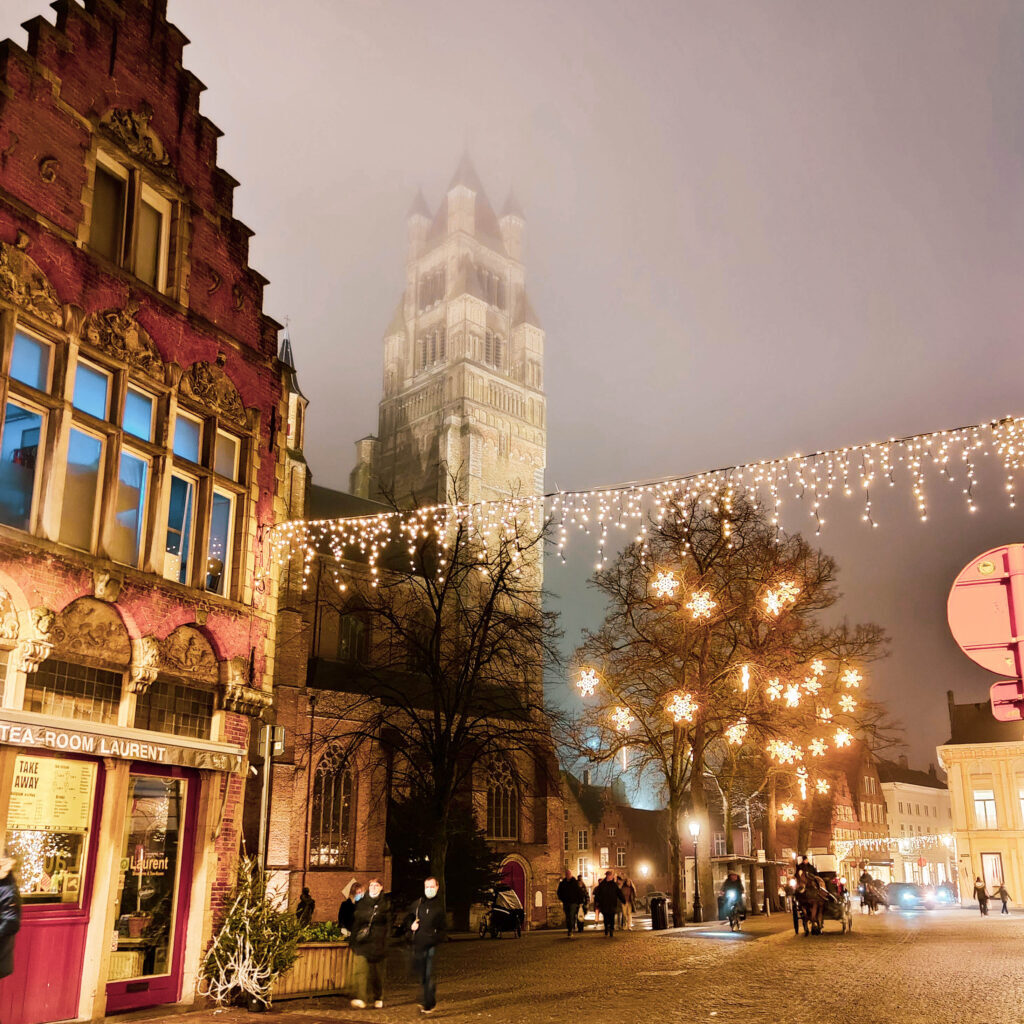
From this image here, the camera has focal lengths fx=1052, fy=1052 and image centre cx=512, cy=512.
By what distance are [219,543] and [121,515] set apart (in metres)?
2.00

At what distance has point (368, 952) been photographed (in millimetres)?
13453

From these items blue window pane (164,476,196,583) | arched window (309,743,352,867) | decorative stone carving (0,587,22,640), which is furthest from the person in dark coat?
arched window (309,743,352,867)

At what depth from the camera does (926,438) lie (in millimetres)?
13695

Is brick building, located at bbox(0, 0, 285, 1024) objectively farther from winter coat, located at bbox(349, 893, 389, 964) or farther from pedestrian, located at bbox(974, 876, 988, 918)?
pedestrian, located at bbox(974, 876, 988, 918)

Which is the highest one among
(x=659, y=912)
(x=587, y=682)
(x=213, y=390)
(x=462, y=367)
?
(x=462, y=367)

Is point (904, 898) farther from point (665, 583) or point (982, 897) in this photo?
point (665, 583)

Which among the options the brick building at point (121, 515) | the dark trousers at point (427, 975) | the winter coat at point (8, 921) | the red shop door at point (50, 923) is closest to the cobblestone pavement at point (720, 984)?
the dark trousers at point (427, 975)

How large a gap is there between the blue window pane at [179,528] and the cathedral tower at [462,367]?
222ft

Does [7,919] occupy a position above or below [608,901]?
above

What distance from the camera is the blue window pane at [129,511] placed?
13352 mm

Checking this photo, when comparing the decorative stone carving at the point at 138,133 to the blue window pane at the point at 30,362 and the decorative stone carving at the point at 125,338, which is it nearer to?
the decorative stone carving at the point at 125,338

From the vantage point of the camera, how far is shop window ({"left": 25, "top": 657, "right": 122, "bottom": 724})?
11703 mm

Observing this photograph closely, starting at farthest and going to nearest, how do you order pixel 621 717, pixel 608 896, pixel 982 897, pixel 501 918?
1. pixel 982 897
2. pixel 501 918
3. pixel 608 896
4. pixel 621 717

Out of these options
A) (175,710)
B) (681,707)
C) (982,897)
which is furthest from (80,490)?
(982,897)
